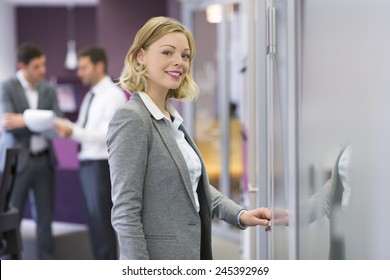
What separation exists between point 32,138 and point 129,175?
9.43ft

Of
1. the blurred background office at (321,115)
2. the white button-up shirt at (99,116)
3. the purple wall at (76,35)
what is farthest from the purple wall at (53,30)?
the blurred background office at (321,115)

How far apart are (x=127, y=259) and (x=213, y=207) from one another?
353 millimetres

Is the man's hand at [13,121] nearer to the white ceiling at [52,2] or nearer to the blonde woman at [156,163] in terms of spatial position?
the blonde woman at [156,163]

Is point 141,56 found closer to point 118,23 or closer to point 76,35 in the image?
point 118,23

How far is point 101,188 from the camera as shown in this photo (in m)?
4.20

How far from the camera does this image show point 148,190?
1608 mm

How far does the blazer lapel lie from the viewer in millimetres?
1611

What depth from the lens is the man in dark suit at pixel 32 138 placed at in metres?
4.25

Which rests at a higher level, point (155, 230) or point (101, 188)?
point (155, 230)

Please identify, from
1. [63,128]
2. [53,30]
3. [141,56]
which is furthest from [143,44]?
[53,30]

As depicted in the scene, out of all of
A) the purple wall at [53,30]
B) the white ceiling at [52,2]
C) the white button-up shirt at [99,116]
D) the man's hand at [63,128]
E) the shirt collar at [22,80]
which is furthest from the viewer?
the purple wall at [53,30]
